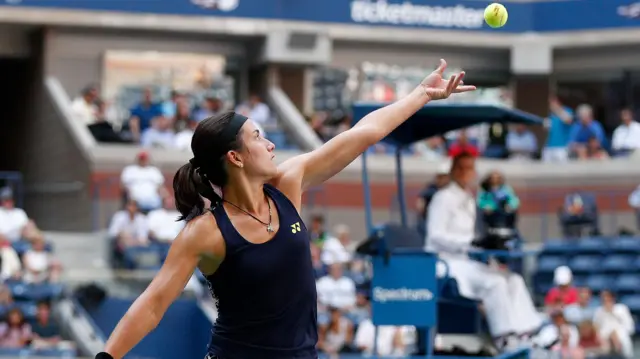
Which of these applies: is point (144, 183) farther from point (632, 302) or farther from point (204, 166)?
point (204, 166)

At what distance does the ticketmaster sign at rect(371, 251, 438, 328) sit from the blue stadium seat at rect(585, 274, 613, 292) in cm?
769

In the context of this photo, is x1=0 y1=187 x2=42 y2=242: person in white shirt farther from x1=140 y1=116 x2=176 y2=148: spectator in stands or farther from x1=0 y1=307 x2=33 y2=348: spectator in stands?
x1=140 y1=116 x2=176 y2=148: spectator in stands

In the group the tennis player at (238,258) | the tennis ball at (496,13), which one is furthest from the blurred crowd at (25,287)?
the tennis player at (238,258)

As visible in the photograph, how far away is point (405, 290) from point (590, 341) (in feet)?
18.6

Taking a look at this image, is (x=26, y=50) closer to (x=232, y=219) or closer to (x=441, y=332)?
(x=441, y=332)

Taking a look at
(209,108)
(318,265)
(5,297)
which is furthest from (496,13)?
(209,108)

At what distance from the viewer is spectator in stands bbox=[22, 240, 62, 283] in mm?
14625

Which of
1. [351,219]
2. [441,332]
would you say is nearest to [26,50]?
[351,219]

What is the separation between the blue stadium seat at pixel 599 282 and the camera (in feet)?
57.3

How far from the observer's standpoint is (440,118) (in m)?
10.4

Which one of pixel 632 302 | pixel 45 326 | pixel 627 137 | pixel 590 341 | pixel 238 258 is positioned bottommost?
pixel 590 341

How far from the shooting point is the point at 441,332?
1109cm

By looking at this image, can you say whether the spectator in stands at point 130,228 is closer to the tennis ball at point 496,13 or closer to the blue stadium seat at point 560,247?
the blue stadium seat at point 560,247

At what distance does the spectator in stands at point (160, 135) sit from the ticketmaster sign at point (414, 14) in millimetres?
5188
